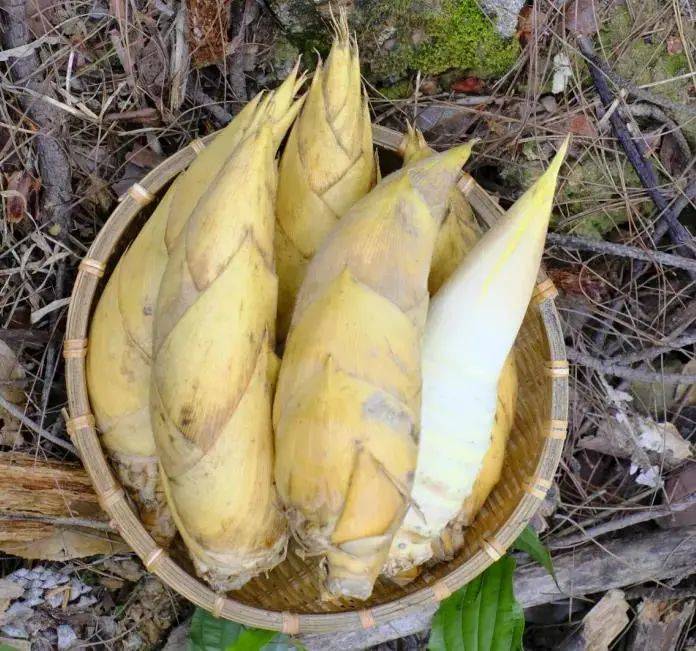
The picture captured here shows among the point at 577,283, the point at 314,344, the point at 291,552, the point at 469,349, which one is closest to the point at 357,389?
the point at 314,344

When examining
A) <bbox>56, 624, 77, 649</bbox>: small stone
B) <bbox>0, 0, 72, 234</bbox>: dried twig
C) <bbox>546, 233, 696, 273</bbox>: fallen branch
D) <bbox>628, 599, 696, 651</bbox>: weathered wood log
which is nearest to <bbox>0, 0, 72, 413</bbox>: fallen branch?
<bbox>0, 0, 72, 234</bbox>: dried twig

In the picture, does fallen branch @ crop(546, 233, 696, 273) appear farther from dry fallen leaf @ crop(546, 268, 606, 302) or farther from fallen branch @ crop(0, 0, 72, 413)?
fallen branch @ crop(0, 0, 72, 413)

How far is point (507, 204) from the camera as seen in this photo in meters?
1.54

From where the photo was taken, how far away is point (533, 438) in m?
1.38

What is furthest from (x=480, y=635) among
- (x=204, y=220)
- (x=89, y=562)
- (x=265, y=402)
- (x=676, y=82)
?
(x=676, y=82)

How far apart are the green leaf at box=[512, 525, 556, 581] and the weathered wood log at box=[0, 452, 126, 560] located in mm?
761

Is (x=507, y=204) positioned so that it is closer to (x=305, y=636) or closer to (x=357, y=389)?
(x=357, y=389)

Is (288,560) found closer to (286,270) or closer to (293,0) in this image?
(286,270)

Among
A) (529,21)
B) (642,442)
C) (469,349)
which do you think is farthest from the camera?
(642,442)

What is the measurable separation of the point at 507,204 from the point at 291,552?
82 cm

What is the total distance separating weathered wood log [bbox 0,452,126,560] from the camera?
133cm

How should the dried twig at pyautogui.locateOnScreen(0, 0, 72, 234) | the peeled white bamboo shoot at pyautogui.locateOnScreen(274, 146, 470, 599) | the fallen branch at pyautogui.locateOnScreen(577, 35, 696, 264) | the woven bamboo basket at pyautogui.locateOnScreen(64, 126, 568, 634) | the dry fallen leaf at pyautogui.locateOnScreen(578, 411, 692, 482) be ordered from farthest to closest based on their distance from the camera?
the dry fallen leaf at pyautogui.locateOnScreen(578, 411, 692, 482) → the fallen branch at pyautogui.locateOnScreen(577, 35, 696, 264) → the dried twig at pyautogui.locateOnScreen(0, 0, 72, 234) → the woven bamboo basket at pyautogui.locateOnScreen(64, 126, 568, 634) → the peeled white bamboo shoot at pyautogui.locateOnScreen(274, 146, 470, 599)

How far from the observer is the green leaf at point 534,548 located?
4.55ft

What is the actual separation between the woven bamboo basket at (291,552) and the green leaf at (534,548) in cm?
9
